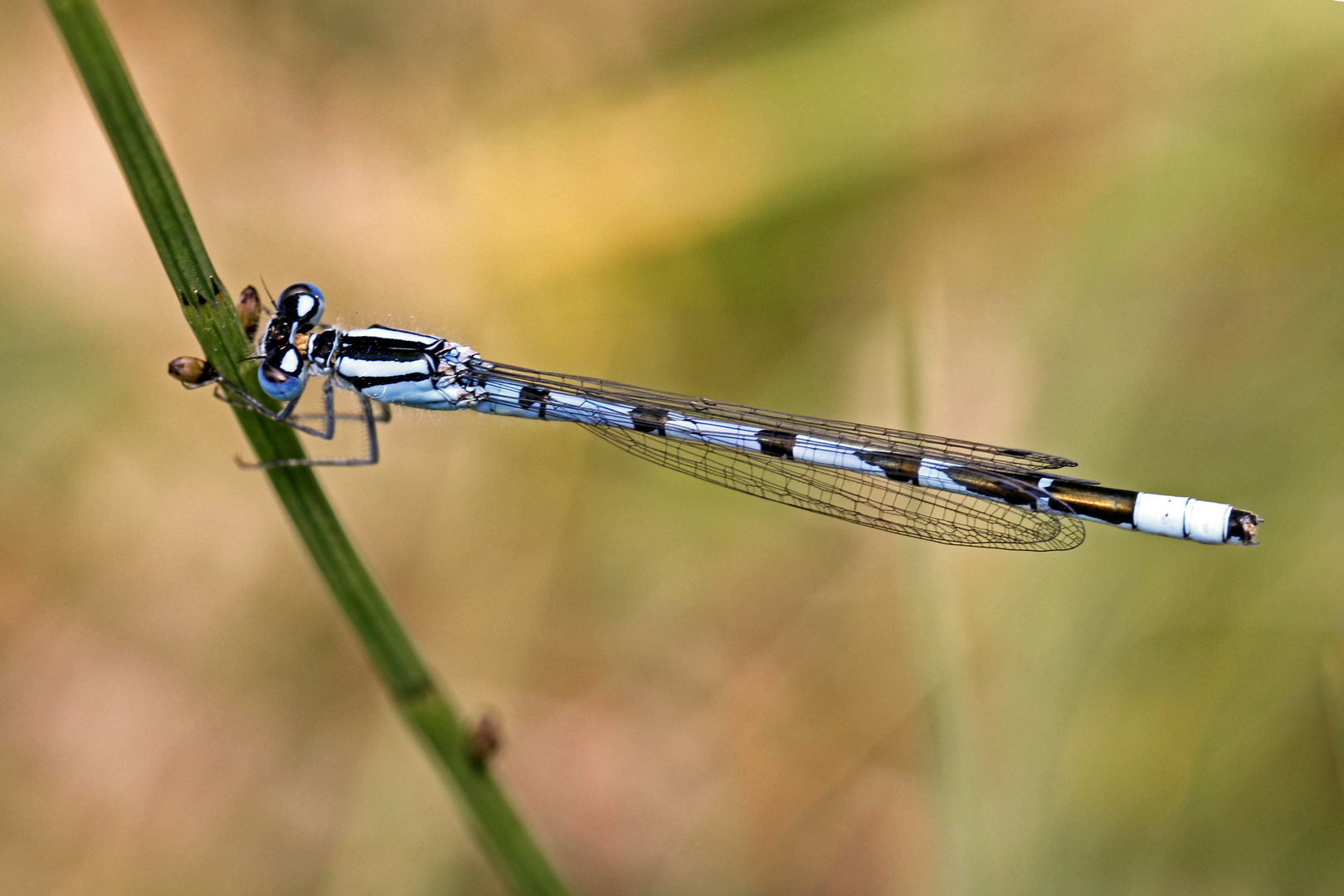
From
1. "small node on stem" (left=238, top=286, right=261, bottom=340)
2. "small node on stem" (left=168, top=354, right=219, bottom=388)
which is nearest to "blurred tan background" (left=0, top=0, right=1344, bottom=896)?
"small node on stem" (left=238, top=286, right=261, bottom=340)

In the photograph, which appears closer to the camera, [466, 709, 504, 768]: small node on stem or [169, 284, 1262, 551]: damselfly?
[466, 709, 504, 768]: small node on stem

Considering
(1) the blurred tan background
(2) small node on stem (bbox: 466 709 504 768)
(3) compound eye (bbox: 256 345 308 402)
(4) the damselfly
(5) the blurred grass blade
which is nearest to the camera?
(5) the blurred grass blade

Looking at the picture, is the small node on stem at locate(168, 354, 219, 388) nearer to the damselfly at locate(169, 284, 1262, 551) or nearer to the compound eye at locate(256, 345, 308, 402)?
the compound eye at locate(256, 345, 308, 402)

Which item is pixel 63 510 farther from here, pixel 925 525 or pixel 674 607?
pixel 925 525

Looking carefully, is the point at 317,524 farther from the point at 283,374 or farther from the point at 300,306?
the point at 300,306

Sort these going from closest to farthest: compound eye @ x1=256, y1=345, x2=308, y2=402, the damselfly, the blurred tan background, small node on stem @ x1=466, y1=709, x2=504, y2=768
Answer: small node on stem @ x1=466, y1=709, x2=504, y2=768, compound eye @ x1=256, y1=345, x2=308, y2=402, the damselfly, the blurred tan background

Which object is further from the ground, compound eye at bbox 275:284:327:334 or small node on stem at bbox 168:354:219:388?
compound eye at bbox 275:284:327:334
